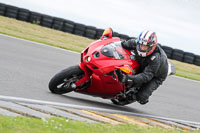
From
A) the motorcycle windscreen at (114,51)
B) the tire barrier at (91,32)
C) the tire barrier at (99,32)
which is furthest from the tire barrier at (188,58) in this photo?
the motorcycle windscreen at (114,51)

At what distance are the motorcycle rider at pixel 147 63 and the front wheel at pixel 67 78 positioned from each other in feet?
2.53

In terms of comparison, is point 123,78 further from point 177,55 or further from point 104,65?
point 177,55

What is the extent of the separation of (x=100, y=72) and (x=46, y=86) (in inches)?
57.8

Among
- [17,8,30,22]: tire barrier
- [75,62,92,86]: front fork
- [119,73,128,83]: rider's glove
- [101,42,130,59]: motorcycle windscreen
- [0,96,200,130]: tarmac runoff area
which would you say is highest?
[101,42,130,59]: motorcycle windscreen

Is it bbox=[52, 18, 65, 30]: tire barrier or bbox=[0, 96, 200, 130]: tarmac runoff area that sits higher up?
→ bbox=[0, 96, 200, 130]: tarmac runoff area

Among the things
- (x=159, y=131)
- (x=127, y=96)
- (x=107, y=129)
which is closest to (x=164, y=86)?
(x=127, y=96)

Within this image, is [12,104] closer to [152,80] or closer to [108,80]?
[108,80]

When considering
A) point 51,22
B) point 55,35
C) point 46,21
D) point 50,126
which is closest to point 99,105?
point 50,126

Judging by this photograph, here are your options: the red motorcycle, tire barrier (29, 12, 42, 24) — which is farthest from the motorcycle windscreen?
tire barrier (29, 12, 42, 24)

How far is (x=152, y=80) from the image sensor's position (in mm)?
7020

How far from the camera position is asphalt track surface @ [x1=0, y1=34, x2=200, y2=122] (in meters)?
6.71

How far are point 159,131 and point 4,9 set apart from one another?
687 inches

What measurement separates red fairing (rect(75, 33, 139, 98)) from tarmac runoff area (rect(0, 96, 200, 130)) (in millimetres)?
410

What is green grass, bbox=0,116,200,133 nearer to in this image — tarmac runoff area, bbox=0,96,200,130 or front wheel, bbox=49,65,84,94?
tarmac runoff area, bbox=0,96,200,130
